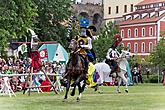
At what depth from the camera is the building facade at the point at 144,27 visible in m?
125

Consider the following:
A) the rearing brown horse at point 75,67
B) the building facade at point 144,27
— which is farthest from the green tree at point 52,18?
the building facade at point 144,27

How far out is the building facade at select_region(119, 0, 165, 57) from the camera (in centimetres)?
12469

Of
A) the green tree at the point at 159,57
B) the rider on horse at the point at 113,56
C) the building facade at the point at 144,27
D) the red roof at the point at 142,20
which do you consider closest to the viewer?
the rider on horse at the point at 113,56

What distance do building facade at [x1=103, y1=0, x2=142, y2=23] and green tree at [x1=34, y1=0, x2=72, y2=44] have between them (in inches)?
3184

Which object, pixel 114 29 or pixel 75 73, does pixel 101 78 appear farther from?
pixel 114 29

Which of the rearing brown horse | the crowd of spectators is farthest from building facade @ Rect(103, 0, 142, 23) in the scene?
the rearing brown horse

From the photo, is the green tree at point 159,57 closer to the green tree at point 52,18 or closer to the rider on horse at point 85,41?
the green tree at point 52,18

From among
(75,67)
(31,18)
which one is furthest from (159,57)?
(75,67)

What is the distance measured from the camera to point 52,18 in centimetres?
7094

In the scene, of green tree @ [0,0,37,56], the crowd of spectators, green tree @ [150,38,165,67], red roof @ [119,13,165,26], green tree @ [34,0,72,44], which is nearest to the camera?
the crowd of spectators

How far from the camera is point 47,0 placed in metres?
68.1

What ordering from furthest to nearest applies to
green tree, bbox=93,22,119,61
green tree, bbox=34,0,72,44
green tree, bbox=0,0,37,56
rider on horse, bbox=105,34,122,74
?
green tree, bbox=93,22,119,61 → green tree, bbox=34,0,72,44 → green tree, bbox=0,0,37,56 → rider on horse, bbox=105,34,122,74

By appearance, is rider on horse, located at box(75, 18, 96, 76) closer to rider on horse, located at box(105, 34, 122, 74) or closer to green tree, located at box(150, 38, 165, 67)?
rider on horse, located at box(105, 34, 122, 74)

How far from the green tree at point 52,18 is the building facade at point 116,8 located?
3184 inches
